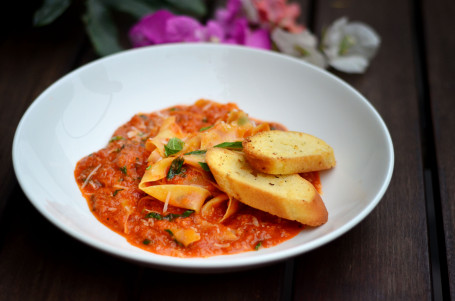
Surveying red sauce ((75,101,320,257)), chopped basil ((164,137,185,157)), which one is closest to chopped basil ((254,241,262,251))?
red sauce ((75,101,320,257))

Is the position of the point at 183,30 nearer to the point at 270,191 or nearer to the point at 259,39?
the point at 259,39

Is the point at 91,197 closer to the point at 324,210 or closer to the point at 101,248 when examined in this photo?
the point at 101,248

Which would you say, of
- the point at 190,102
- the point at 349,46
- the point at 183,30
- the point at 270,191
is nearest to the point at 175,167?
the point at 270,191

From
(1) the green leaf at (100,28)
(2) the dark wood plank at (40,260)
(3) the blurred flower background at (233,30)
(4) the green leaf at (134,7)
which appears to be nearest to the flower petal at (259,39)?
(3) the blurred flower background at (233,30)

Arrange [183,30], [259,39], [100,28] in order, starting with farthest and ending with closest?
[259,39], [183,30], [100,28]

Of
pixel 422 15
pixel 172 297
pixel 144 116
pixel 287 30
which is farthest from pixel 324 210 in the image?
pixel 422 15
